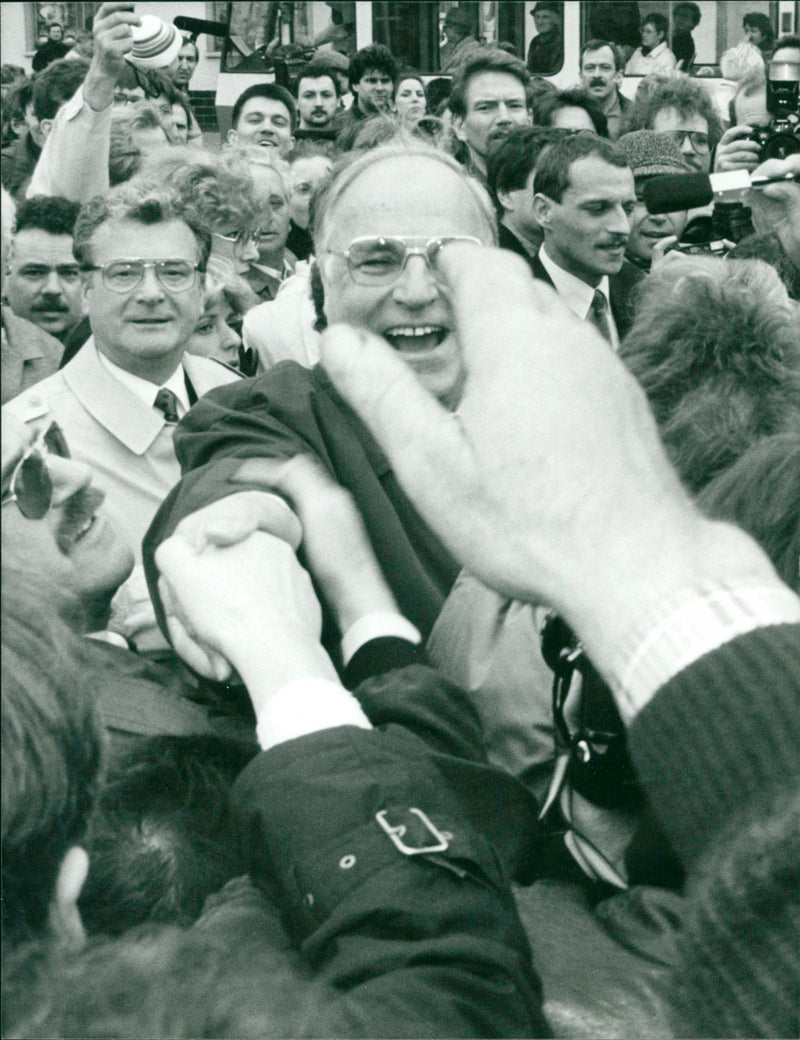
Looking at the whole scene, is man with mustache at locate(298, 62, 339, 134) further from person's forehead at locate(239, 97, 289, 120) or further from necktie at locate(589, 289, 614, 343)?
necktie at locate(589, 289, 614, 343)

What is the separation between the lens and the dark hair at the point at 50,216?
4215 mm

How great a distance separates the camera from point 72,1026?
2.35 ft

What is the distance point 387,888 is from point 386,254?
1.56 m

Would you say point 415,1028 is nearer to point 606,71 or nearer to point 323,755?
point 323,755

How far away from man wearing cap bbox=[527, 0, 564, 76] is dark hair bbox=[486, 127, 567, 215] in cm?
642

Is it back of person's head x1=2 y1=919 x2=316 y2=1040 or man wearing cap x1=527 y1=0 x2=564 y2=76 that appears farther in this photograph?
man wearing cap x1=527 y1=0 x2=564 y2=76

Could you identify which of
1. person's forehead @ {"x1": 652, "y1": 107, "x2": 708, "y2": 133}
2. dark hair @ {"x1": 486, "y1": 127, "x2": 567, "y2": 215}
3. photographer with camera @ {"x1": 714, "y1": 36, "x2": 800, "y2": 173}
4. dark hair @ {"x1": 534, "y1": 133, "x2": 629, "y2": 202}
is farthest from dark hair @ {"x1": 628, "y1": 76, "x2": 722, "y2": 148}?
dark hair @ {"x1": 534, "y1": 133, "x2": 629, "y2": 202}

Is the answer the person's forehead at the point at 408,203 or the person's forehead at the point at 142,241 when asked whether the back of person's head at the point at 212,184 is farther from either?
the person's forehead at the point at 408,203

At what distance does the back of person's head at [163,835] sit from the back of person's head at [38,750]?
37 cm

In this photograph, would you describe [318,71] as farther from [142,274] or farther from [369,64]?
[142,274]

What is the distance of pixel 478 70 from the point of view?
5.99 metres

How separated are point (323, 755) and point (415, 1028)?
0.23m

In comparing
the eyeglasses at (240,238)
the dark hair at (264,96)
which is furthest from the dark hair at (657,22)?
the eyeglasses at (240,238)

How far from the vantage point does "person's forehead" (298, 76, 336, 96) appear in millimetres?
7430
